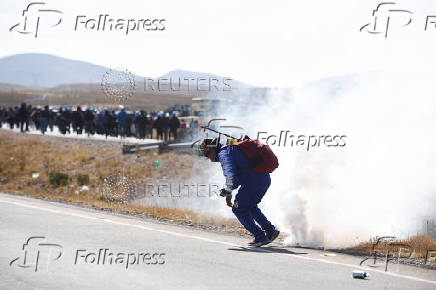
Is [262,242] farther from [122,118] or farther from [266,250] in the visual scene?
[122,118]

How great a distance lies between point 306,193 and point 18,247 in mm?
4157

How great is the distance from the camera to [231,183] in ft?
30.0

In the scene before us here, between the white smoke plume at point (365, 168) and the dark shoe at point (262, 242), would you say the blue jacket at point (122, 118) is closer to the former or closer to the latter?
the white smoke plume at point (365, 168)

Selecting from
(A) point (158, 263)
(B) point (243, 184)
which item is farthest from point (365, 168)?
(A) point (158, 263)

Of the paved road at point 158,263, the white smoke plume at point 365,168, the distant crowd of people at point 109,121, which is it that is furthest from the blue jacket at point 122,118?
the paved road at point 158,263

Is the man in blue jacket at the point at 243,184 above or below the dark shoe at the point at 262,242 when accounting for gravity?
above

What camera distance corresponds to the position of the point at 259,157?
930 centimetres

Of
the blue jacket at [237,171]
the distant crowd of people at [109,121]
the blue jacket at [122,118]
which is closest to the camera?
the blue jacket at [237,171]

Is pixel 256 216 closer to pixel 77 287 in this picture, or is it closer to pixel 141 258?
pixel 141 258

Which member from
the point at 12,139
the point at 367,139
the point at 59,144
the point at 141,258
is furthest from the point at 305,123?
the point at 12,139

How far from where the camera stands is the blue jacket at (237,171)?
9172 mm

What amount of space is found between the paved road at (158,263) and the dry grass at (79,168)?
18.1 feet

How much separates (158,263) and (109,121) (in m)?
31.3

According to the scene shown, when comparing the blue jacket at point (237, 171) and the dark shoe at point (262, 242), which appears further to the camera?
the dark shoe at point (262, 242)
